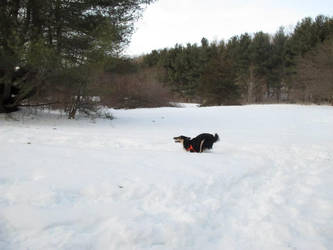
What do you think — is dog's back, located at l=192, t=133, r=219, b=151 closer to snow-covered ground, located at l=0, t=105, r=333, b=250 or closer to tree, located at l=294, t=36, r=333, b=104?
snow-covered ground, located at l=0, t=105, r=333, b=250

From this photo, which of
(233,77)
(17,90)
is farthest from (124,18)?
(233,77)

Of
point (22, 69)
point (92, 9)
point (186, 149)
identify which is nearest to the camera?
point (186, 149)

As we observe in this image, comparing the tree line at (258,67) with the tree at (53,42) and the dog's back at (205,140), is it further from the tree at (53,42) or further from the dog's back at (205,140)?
the dog's back at (205,140)

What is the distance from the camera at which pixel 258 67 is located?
3631 centimetres

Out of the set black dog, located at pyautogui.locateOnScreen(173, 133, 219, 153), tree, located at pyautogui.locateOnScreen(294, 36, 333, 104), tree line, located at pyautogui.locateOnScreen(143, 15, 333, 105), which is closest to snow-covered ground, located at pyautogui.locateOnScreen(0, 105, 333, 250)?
black dog, located at pyautogui.locateOnScreen(173, 133, 219, 153)

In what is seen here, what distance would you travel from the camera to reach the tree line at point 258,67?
73.1 feet

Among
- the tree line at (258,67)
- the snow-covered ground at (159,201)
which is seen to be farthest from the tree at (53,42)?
the tree line at (258,67)

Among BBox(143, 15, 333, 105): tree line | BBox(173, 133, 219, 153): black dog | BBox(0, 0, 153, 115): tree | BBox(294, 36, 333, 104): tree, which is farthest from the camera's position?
BBox(143, 15, 333, 105): tree line

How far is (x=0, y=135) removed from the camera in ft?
20.6

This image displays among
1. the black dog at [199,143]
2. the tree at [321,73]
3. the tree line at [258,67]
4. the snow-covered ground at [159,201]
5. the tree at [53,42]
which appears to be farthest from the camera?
the tree line at [258,67]

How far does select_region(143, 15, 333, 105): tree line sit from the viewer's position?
73.1 feet

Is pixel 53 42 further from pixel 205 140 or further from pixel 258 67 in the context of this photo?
pixel 258 67

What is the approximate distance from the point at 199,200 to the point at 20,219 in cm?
197

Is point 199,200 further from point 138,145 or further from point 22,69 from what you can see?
point 22,69
